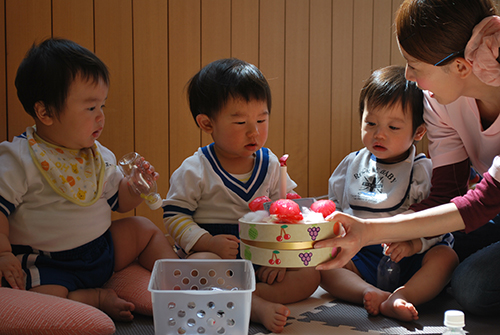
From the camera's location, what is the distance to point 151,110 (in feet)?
6.71

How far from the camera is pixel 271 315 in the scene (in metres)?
1.11

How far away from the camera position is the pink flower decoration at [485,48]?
1037 mm

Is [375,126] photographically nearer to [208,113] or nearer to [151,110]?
[208,113]

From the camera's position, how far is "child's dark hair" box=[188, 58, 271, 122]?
1.42m

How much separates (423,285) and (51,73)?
1.14m

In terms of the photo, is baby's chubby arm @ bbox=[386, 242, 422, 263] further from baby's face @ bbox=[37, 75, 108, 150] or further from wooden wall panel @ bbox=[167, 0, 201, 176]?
wooden wall panel @ bbox=[167, 0, 201, 176]

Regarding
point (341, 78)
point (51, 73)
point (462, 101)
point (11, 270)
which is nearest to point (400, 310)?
point (462, 101)

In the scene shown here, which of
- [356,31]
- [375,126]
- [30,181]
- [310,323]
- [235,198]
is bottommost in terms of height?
[310,323]

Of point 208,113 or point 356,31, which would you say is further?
point 356,31

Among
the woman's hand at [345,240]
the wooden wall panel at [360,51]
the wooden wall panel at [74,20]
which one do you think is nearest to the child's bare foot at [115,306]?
the woman's hand at [345,240]

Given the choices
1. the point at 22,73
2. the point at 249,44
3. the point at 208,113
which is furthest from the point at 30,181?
the point at 249,44

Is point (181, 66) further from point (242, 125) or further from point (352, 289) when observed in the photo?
point (352, 289)

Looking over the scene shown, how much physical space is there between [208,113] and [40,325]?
776 millimetres

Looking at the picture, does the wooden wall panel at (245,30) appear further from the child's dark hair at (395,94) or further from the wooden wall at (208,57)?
the child's dark hair at (395,94)
